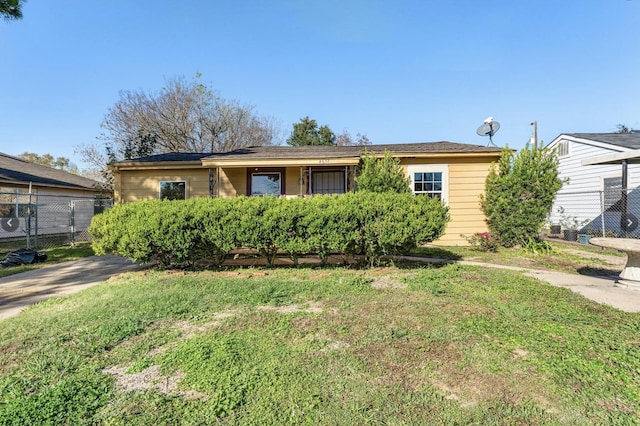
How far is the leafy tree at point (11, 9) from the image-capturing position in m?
7.99

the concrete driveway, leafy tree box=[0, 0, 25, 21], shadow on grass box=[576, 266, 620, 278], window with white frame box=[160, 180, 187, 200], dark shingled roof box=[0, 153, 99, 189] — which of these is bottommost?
the concrete driveway

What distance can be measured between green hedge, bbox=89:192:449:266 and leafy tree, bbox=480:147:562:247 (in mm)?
4355

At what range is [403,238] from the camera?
567 centimetres

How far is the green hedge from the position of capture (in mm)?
5668

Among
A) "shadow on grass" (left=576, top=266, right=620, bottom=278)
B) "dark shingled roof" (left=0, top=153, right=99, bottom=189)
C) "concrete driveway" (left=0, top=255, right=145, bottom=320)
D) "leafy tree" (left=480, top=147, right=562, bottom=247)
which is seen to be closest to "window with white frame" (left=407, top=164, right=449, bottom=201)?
"leafy tree" (left=480, top=147, right=562, bottom=247)

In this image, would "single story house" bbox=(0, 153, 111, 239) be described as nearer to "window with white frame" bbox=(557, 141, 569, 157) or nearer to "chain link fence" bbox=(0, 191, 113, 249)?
"chain link fence" bbox=(0, 191, 113, 249)

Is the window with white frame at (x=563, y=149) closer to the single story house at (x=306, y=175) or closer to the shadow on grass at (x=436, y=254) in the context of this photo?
the single story house at (x=306, y=175)

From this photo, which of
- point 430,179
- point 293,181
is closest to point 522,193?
point 430,179

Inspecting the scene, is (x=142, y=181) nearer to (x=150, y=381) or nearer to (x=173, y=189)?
(x=173, y=189)

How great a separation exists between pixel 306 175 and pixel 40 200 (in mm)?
14290

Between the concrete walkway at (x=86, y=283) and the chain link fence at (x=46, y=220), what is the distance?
A: 17.6 ft

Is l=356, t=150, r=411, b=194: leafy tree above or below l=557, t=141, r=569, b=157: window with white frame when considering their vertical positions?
below

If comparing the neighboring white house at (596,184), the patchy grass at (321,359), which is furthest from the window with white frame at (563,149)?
the patchy grass at (321,359)

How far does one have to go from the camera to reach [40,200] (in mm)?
15219
